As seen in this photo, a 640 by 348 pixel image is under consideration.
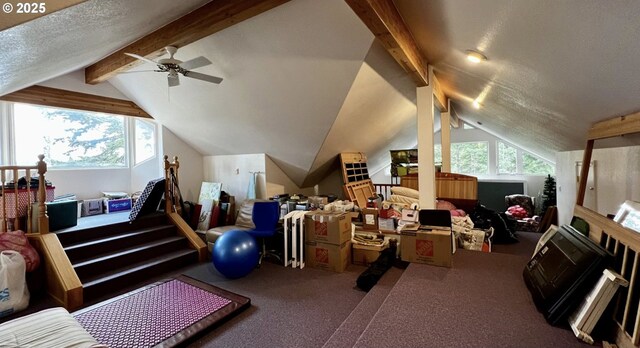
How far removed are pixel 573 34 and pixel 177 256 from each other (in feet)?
15.7

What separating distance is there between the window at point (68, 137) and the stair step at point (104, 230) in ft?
7.95

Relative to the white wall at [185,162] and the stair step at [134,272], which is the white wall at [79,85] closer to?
the white wall at [185,162]

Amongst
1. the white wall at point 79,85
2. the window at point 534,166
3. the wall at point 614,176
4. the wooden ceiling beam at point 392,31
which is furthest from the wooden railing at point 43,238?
Result: the window at point 534,166

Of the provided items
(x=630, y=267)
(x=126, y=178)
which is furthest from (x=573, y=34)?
(x=126, y=178)

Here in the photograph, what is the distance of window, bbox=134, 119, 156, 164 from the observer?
6484 millimetres

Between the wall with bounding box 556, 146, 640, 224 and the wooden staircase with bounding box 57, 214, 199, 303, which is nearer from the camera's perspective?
the wall with bounding box 556, 146, 640, 224

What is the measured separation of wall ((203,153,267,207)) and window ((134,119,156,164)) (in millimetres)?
1235

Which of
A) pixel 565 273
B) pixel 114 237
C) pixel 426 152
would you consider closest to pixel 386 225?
pixel 426 152

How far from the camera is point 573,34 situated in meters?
1.59

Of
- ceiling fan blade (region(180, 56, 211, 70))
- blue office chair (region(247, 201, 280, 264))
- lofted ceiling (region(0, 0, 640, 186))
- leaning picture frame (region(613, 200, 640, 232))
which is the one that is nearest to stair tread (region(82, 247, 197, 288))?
blue office chair (region(247, 201, 280, 264))

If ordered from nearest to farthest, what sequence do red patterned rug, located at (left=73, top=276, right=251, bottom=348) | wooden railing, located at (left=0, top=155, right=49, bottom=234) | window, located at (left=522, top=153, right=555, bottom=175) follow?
1. red patterned rug, located at (left=73, top=276, right=251, bottom=348)
2. wooden railing, located at (left=0, top=155, right=49, bottom=234)
3. window, located at (left=522, top=153, right=555, bottom=175)

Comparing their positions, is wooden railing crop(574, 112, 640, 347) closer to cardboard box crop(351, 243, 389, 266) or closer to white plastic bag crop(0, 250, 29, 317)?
cardboard box crop(351, 243, 389, 266)

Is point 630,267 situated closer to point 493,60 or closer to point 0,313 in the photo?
point 493,60

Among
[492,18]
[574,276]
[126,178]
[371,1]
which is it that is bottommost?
[574,276]
